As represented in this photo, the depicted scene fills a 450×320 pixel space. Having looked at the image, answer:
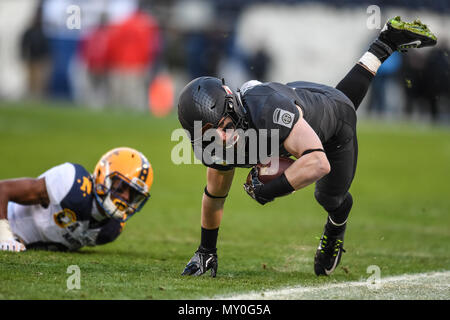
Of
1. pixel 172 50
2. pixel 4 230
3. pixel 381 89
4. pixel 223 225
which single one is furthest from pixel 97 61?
pixel 4 230

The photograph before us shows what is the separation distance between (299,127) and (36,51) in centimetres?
1701

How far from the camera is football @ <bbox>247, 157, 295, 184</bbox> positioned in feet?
15.8

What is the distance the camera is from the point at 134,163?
19.9 ft

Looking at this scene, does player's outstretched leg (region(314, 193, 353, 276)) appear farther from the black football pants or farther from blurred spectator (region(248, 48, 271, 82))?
blurred spectator (region(248, 48, 271, 82))

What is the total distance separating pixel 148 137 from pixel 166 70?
6.91 m

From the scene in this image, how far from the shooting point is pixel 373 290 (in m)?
4.80

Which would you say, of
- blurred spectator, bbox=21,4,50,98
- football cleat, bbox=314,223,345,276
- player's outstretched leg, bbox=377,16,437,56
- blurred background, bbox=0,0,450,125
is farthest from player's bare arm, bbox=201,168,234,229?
blurred spectator, bbox=21,4,50,98

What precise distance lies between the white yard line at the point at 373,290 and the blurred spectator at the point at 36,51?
16704 mm

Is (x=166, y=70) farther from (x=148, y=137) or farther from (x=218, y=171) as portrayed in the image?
(x=218, y=171)

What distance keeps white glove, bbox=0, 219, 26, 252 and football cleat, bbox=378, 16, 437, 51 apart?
322cm

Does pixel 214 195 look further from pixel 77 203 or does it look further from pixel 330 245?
pixel 77 203
